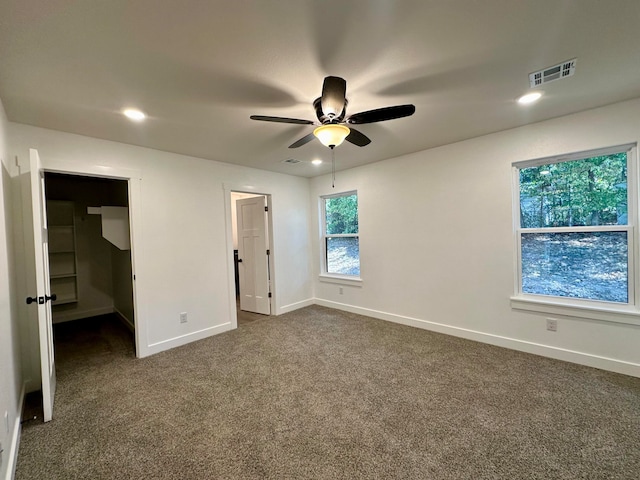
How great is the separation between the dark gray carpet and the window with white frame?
2.70 ft

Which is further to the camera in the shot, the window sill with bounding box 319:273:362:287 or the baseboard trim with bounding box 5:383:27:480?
the window sill with bounding box 319:273:362:287

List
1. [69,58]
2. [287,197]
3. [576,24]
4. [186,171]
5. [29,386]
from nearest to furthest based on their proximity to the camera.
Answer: [576,24], [69,58], [29,386], [186,171], [287,197]

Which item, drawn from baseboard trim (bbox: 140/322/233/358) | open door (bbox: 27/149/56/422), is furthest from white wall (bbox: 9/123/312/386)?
open door (bbox: 27/149/56/422)

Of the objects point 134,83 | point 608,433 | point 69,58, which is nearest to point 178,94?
point 134,83

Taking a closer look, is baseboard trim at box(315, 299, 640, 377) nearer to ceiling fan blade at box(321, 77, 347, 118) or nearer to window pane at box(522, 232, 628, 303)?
window pane at box(522, 232, 628, 303)

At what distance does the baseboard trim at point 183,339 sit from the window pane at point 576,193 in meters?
4.03

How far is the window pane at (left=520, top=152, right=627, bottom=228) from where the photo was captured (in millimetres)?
2615

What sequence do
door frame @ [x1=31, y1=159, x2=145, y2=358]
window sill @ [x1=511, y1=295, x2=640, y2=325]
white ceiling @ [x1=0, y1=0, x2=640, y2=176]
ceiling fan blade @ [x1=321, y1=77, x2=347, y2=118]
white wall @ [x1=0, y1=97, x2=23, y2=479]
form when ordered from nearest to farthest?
white ceiling @ [x1=0, y1=0, x2=640, y2=176] < white wall @ [x1=0, y1=97, x2=23, y2=479] < ceiling fan blade @ [x1=321, y1=77, x2=347, y2=118] < window sill @ [x1=511, y1=295, x2=640, y2=325] < door frame @ [x1=31, y1=159, x2=145, y2=358]

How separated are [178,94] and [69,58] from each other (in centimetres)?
61

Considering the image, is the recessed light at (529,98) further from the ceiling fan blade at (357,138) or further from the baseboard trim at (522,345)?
the baseboard trim at (522,345)

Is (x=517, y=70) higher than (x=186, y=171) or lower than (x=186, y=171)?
higher

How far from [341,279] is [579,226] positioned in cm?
313

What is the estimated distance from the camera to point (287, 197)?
16.0 feet

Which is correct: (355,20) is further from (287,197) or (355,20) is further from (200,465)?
(287,197)
